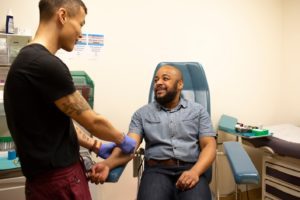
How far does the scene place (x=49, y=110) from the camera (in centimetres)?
100

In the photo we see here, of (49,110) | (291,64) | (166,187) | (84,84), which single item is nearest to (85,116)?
(49,110)

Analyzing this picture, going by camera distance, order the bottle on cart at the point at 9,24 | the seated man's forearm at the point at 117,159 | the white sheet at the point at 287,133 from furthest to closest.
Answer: the white sheet at the point at 287,133, the bottle on cart at the point at 9,24, the seated man's forearm at the point at 117,159

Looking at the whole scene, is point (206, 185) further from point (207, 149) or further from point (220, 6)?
point (220, 6)

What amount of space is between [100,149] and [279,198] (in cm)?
155

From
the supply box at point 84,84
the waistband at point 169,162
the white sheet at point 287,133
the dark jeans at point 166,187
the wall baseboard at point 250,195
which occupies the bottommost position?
the wall baseboard at point 250,195

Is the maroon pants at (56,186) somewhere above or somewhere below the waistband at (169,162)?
above

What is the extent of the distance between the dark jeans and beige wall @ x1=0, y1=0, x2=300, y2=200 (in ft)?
1.50

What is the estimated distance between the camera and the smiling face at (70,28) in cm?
105

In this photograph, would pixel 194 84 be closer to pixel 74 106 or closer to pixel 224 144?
pixel 224 144

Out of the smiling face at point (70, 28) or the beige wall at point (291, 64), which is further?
the beige wall at point (291, 64)

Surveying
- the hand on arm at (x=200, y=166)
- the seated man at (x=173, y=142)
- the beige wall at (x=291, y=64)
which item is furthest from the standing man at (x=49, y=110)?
the beige wall at (x=291, y=64)

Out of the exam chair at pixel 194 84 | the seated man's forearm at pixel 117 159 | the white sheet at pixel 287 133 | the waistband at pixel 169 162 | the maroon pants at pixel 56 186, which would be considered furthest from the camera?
the white sheet at pixel 287 133

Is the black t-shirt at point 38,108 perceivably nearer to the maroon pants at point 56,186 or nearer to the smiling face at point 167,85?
the maroon pants at point 56,186

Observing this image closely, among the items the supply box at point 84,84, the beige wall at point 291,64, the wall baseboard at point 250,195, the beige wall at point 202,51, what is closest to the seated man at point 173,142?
the supply box at point 84,84
